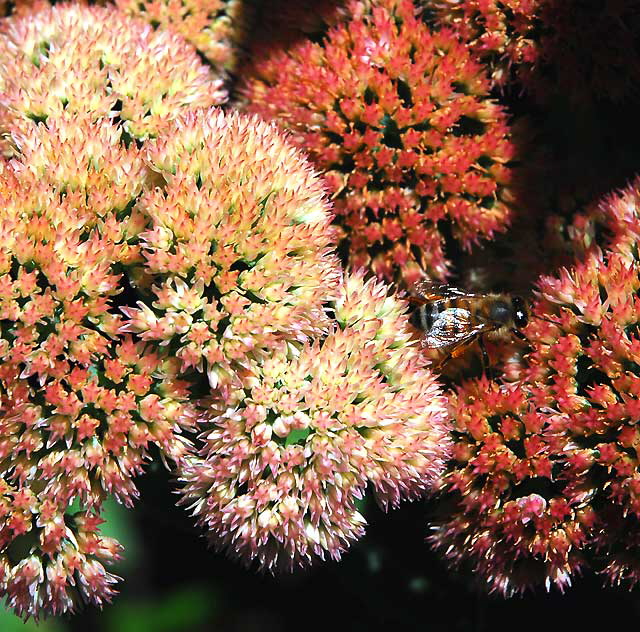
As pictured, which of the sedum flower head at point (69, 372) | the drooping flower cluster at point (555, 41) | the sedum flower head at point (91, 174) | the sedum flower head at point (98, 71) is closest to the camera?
the sedum flower head at point (69, 372)

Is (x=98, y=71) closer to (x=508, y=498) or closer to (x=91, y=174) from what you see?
(x=91, y=174)

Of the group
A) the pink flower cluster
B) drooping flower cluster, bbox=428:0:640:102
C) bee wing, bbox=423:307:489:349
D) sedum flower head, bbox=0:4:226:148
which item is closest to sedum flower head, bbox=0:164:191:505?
the pink flower cluster

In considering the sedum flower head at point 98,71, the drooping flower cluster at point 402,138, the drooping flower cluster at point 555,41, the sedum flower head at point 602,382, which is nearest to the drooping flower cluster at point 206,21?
the sedum flower head at point 98,71

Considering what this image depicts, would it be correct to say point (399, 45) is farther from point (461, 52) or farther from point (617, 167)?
point (617, 167)

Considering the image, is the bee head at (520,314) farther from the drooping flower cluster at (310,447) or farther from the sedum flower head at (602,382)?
the drooping flower cluster at (310,447)

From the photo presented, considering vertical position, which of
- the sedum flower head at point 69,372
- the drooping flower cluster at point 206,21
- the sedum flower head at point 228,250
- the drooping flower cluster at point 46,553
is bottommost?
the drooping flower cluster at point 46,553

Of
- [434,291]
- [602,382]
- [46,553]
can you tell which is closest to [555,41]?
[434,291]

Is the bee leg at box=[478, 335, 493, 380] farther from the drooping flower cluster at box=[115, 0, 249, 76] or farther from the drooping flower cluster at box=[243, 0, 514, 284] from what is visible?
the drooping flower cluster at box=[115, 0, 249, 76]
